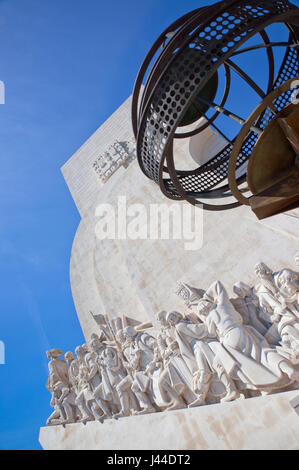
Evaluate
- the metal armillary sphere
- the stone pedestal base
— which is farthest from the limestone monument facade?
the metal armillary sphere

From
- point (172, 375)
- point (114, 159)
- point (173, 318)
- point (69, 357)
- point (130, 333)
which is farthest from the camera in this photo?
point (114, 159)

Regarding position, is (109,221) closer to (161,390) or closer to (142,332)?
(142,332)

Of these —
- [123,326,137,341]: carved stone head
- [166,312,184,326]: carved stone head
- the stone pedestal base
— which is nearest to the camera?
the stone pedestal base

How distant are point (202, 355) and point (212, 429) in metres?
1.00

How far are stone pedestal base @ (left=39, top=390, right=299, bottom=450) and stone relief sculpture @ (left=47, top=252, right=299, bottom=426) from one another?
0.18m

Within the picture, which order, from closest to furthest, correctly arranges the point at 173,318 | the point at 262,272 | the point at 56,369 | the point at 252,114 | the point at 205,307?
the point at 252,114 < the point at 262,272 < the point at 205,307 < the point at 173,318 < the point at 56,369

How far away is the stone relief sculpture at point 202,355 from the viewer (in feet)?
13.8

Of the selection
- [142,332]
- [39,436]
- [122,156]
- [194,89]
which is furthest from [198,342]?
[122,156]

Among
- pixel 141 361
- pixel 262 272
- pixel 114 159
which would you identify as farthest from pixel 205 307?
pixel 114 159

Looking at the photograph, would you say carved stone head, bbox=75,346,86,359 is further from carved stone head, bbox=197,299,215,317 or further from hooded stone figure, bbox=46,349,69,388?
carved stone head, bbox=197,299,215,317

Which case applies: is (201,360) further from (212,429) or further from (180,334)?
(212,429)

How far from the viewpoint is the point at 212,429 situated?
4.41 metres

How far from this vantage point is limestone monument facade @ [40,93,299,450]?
13.7 ft

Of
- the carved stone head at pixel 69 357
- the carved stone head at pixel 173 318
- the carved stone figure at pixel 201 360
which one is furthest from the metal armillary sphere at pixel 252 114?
the carved stone head at pixel 69 357
